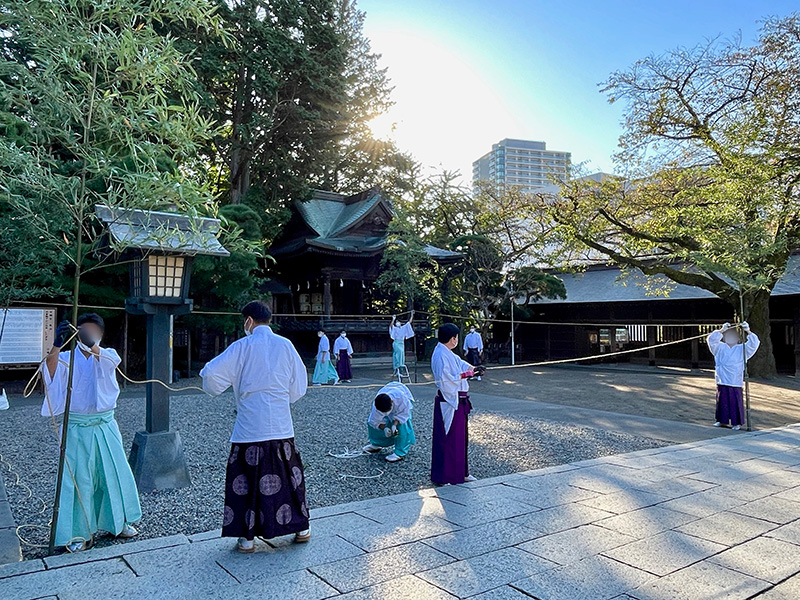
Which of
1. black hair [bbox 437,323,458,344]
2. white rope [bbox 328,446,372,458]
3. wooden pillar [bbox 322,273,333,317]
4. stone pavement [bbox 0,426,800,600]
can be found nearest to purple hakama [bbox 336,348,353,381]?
wooden pillar [bbox 322,273,333,317]

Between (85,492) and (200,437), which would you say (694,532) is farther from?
(200,437)

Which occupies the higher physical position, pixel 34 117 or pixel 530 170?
pixel 530 170

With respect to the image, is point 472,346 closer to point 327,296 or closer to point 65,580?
point 327,296

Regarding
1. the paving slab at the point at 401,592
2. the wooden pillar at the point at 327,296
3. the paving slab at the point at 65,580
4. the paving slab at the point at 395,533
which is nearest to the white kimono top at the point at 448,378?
the paving slab at the point at 395,533

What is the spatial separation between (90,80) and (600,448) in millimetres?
6619

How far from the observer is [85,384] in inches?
147

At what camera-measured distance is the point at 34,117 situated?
3.59m

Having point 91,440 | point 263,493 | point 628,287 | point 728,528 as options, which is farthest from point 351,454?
point 628,287

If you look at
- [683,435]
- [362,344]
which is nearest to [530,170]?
[362,344]

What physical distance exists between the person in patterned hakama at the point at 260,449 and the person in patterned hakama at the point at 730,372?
24.7ft

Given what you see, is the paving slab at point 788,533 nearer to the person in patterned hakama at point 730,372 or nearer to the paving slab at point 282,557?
the paving slab at point 282,557

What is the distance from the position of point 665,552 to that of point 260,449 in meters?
2.66

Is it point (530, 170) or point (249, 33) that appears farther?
point (530, 170)

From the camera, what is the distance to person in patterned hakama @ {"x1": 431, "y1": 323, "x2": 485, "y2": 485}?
16.7 feet
